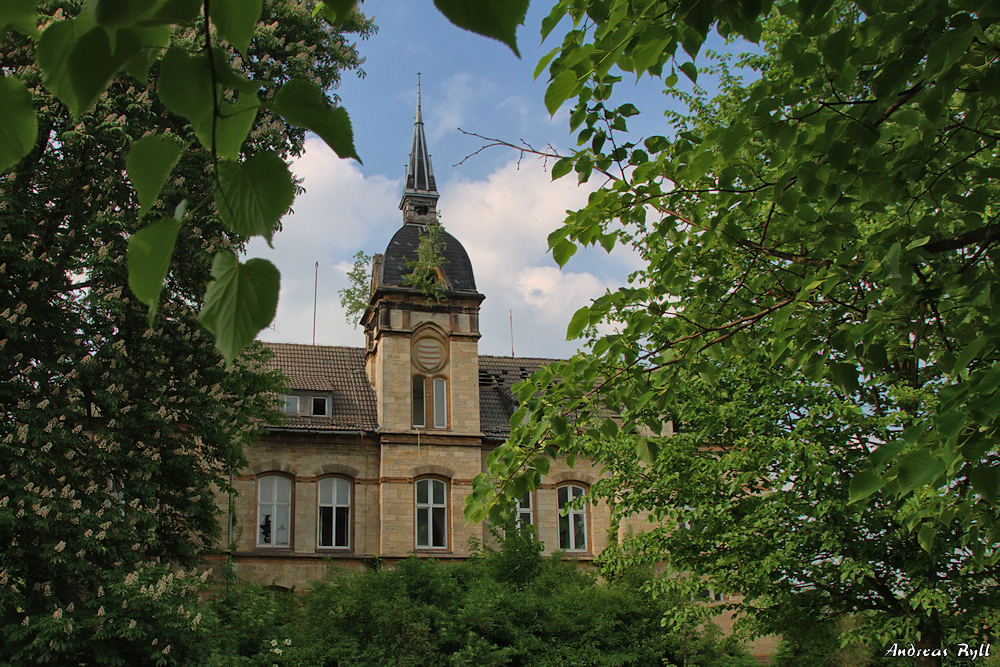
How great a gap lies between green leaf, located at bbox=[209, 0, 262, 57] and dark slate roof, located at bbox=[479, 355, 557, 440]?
76.4 feet

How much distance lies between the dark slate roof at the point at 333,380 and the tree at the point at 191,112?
22.5 meters

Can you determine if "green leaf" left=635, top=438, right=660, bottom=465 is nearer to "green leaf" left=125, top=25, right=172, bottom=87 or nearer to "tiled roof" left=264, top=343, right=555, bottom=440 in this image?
"green leaf" left=125, top=25, right=172, bottom=87

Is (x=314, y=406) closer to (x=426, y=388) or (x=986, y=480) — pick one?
(x=426, y=388)

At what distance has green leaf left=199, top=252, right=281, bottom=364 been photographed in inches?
34.9

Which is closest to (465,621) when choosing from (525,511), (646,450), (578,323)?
(525,511)

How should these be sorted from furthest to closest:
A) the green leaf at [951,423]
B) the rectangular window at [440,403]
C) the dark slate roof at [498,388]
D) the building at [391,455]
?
1. the dark slate roof at [498,388]
2. the rectangular window at [440,403]
3. the building at [391,455]
4. the green leaf at [951,423]

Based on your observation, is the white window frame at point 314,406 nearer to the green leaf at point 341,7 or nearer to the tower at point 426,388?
the tower at point 426,388

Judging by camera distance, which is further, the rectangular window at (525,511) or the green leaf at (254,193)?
the rectangular window at (525,511)

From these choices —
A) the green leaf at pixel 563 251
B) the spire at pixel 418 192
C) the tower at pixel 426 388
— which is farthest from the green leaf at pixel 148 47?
the spire at pixel 418 192

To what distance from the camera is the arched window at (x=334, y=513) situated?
2236 cm

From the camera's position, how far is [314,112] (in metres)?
0.93

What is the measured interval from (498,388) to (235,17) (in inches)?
1022

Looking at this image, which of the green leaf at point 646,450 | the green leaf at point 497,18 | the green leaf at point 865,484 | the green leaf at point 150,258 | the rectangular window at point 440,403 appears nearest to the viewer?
the green leaf at point 497,18

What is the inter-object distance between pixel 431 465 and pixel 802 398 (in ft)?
39.3
